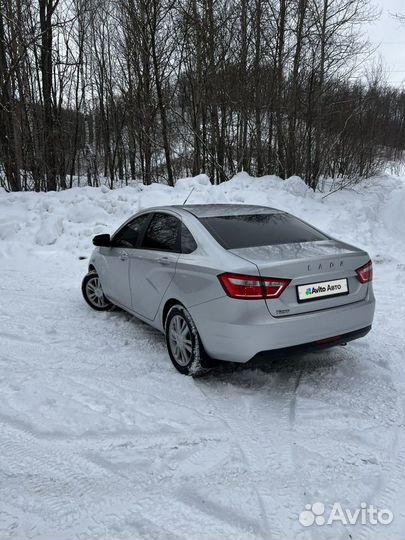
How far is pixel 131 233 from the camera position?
5.04 metres

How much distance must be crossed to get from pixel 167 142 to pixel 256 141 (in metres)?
3.33

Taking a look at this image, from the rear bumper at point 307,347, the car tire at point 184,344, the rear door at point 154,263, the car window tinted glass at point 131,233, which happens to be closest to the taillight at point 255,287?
the rear bumper at point 307,347

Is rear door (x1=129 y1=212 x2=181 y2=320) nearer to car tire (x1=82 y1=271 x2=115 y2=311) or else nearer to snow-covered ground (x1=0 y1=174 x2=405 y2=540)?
snow-covered ground (x1=0 y1=174 x2=405 y2=540)

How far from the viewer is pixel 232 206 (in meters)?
4.66

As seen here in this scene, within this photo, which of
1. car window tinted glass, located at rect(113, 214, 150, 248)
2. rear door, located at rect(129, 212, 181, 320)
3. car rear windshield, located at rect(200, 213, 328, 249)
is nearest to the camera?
car rear windshield, located at rect(200, 213, 328, 249)

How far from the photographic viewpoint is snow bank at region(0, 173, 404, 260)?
31.7ft

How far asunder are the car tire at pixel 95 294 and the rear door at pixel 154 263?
108 centimetres

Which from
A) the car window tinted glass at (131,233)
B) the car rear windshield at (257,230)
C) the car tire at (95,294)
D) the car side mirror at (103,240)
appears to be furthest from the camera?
the car tire at (95,294)

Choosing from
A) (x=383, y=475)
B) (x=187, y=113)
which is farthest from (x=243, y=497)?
(x=187, y=113)

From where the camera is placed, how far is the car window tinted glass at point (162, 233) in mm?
4202

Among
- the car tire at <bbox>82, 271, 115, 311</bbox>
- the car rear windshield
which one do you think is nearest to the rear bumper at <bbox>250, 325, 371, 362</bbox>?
the car rear windshield

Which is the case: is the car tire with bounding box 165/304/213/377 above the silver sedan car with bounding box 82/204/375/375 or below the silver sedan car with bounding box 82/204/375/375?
below

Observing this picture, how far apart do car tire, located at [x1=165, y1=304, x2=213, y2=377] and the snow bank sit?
18.6 ft

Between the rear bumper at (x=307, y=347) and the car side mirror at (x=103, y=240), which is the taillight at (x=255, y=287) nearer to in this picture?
the rear bumper at (x=307, y=347)
